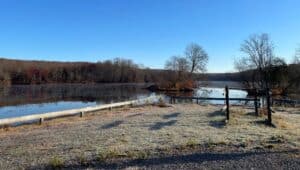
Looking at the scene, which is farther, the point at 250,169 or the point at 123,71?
the point at 123,71

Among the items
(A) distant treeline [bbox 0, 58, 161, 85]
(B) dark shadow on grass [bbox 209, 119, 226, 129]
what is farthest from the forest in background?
(B) dark shadow on grass [bbox 209, 119, 226, 129]

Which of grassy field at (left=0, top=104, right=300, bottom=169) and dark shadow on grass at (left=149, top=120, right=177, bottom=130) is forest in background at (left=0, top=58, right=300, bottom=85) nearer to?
dark shadow on grass at (left=149, top=120, right=177, bottom=130)

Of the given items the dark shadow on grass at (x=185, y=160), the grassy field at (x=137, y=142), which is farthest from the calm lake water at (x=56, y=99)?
the dark shadow on grass at (x=185, y=160)

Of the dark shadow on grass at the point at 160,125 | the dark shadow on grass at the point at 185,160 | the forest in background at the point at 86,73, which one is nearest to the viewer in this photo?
the dark shadow on grass at the point at 185,160

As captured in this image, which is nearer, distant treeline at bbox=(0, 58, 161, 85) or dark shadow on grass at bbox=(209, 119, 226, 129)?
dark shadow on grass at bbox=(209, 119, 226, 129)

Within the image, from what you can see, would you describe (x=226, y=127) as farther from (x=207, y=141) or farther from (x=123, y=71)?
(x=123, y=71)

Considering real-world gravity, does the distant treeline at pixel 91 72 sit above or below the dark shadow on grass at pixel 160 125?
above

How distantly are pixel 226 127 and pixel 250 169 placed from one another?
5.61 m

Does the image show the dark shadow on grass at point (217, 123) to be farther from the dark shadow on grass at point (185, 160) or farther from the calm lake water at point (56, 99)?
the calm lake water at point (56, 99)

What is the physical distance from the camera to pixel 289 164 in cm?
612

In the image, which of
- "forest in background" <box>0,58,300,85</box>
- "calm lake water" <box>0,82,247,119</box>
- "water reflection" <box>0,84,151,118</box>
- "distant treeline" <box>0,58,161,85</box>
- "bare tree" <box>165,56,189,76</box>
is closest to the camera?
"water reflection" <box>0,84,151,118</box>

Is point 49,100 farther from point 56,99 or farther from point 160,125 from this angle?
point 160,125

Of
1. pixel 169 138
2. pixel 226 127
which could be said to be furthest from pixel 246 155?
pixel 226 127

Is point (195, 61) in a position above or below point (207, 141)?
above
